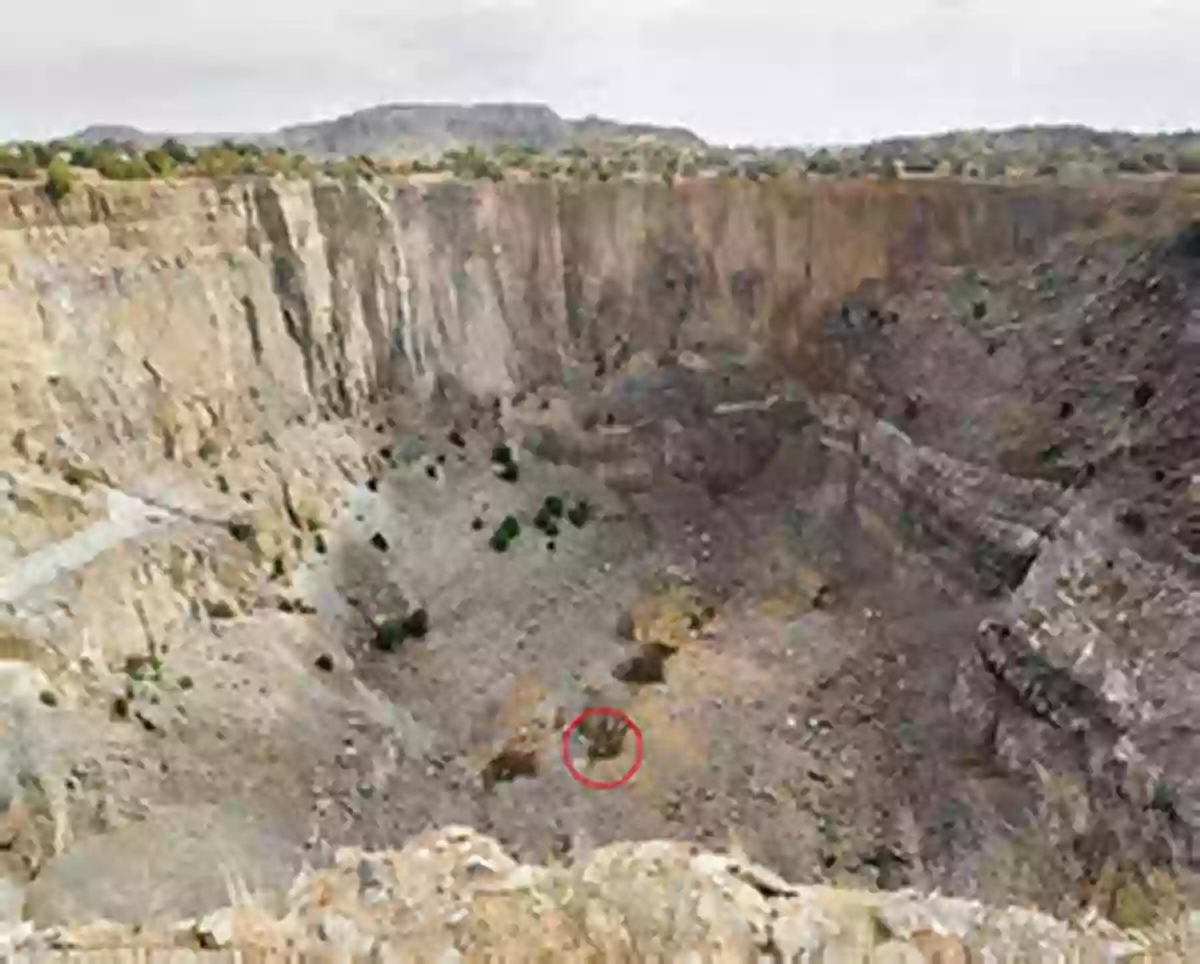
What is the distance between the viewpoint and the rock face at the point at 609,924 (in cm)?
948

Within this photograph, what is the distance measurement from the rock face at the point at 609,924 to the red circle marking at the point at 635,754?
7321 mm

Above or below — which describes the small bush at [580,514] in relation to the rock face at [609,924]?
below

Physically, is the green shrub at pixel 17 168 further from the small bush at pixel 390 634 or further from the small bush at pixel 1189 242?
the small bush at pixel 1189 242

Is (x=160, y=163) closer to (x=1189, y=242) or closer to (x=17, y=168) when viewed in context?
(x=17, y=168)

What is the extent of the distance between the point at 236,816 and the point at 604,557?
33.0 ft

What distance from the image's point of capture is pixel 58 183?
66.6 feet

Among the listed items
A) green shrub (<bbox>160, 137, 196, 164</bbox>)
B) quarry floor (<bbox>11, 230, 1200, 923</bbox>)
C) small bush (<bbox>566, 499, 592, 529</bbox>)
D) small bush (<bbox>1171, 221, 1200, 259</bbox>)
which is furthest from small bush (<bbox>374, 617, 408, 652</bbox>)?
small bush (<bbox>1171, 221, 1200, 259</bbox>)

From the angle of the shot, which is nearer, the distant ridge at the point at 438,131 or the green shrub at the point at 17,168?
the green shrub at the point at 17,168

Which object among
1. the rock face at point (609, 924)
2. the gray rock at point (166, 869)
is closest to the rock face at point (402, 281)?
the gray rock at point (166, 869)

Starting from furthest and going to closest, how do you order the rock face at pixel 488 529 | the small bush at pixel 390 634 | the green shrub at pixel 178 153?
the green shrub at pixel 178 153 → the small bush at pixel 390 634 → the rock face at pixel 488 529

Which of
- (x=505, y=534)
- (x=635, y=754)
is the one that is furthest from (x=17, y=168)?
(x=635, y=754)

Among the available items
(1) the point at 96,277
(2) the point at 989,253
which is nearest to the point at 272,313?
(1) the point at 96,277

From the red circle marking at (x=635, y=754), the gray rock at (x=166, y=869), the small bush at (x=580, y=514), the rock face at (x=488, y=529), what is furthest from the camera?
the small bush at (x=580, y=514)

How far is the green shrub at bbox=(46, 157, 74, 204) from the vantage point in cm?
2027
